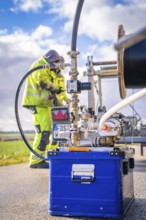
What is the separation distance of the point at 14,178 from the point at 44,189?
74cm

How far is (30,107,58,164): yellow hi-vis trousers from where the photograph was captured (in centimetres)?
416

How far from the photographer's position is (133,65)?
3.15 feet

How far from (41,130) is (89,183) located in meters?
2.38

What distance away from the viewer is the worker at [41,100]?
4094 millimetres

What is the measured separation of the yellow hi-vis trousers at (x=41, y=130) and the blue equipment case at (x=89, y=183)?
220 centimetres

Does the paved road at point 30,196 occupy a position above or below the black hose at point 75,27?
below

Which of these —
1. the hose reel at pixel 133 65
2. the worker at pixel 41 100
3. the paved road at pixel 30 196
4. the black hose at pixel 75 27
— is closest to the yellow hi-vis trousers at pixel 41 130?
the worker at pixel 41 100

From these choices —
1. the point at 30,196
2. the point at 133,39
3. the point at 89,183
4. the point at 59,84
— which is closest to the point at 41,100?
the point at 59,84

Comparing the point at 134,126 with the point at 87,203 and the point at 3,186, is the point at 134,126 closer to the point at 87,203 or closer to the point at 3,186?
Result: the point at 3,186

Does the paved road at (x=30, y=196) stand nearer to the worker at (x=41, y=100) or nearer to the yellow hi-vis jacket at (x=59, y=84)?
the worker at (x=41, y=100)

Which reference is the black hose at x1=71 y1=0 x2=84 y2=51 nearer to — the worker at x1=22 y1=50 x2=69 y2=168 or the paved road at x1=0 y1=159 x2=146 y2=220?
the paved road at x1=0 y1=159 x2=146 y2=220

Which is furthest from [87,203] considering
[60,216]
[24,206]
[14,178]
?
[14,178]

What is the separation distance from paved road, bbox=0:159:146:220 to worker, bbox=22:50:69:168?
362 millimetres

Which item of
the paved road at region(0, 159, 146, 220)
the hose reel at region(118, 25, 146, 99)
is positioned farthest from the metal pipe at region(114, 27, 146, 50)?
the paved road at region(0, 159, 146, 220)
